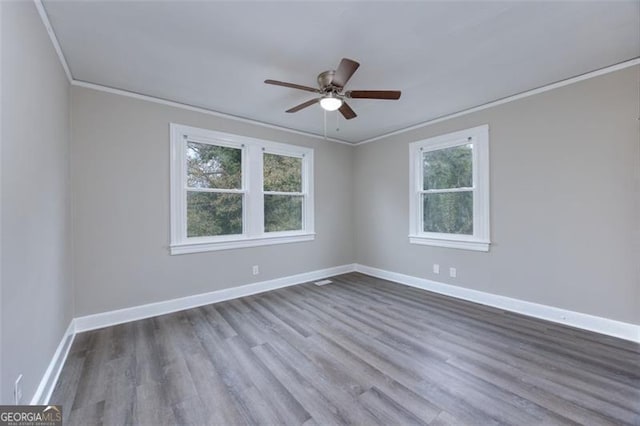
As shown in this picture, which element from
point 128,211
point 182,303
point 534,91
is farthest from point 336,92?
point 182,303

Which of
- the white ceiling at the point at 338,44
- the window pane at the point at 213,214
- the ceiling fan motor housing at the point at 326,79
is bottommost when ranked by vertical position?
the window pane at the point at 213,214

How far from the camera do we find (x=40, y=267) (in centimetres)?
178

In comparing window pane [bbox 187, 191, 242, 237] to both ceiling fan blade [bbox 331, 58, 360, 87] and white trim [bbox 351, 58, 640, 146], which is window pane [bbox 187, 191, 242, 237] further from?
white trim [bbox 351, 58, 640, 146]

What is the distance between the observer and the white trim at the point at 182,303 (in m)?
2.83

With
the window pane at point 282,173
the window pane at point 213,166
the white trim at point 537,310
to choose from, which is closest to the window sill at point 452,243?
the white trim at point 537,310

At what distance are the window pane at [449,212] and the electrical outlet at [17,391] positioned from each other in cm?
435

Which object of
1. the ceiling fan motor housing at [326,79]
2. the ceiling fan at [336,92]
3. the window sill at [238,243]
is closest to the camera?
the ceiling fan at [336,92]

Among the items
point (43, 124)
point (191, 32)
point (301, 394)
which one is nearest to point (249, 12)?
point (191, 32)

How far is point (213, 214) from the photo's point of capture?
3.70 metres

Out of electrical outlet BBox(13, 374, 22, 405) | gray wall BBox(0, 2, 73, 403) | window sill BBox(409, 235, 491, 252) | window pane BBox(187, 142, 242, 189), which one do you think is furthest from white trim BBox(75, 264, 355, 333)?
window sill BBox(409, 235, 491, 252)

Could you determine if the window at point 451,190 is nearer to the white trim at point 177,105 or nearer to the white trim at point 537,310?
the white trim at point 537,310

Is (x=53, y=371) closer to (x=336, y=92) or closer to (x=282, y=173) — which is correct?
(x=336, y=92)

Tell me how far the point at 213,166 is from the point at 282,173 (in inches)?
43.9

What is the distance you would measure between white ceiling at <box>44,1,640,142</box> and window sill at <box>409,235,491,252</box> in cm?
184
